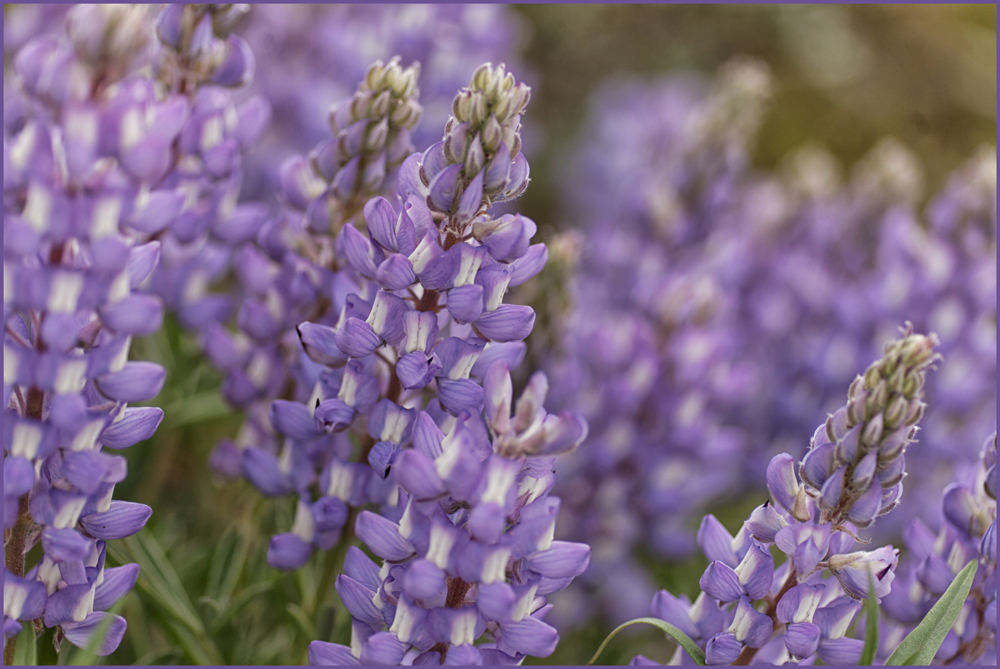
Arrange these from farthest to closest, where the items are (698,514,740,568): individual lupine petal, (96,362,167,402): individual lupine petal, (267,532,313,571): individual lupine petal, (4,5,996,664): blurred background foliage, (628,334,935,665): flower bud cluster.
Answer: (4,5,996,664): blurred background foliage
(267,532,313,571): individual lupine petal
(698,514,740,568): individual lupine petal
(628,334,935,665): flower bud cluster
(96,362,167,402): individual lupine petal

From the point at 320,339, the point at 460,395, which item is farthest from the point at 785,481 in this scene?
the point at 320,339

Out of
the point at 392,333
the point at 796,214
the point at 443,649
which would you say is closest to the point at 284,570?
the point at 443,649

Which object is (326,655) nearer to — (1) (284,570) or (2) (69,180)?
(1) (284,570)

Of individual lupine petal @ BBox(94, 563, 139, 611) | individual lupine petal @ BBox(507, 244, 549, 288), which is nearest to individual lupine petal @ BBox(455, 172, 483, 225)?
individual lupine petal @ BBox(507, 244, 549, 288)

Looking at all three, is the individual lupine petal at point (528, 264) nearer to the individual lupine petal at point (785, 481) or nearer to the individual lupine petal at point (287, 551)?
the individual lupine petal at point (785, 481)

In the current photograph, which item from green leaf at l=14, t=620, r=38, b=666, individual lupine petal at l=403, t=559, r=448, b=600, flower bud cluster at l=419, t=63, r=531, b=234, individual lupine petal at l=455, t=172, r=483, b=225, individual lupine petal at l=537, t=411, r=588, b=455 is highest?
flower bud cluster at l=419, t=63, r=531, b=234

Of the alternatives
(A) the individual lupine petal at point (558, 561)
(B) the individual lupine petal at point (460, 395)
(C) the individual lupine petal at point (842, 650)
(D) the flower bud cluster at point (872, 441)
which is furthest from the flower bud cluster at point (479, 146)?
(C) the individual lupine petal at point (842, 650)

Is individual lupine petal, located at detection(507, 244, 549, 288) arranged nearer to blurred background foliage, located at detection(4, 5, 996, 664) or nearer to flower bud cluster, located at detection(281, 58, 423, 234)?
flower bud cluster, located at detection(281, 58, 423, 234)
